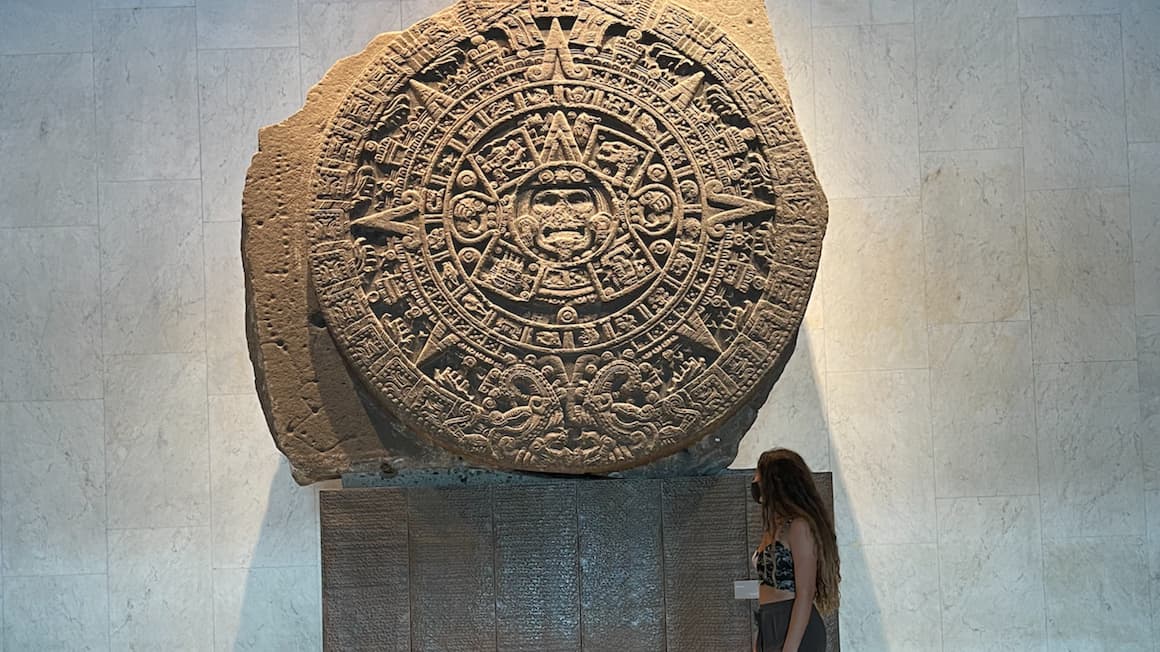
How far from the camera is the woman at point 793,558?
13.2 feet

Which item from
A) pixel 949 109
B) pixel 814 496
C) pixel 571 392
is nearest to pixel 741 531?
pixel 814 496

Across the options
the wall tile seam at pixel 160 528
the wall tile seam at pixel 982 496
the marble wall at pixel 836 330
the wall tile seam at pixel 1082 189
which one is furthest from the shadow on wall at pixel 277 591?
the wall tile seam at pixel 1082 189

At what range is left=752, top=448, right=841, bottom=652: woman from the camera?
13.2ft

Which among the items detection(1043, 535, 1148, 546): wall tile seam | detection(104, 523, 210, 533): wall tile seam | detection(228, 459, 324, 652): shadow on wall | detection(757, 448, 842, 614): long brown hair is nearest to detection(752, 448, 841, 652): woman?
detection(757, 448, 842, 614): long brown hair

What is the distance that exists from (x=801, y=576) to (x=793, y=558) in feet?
0.19

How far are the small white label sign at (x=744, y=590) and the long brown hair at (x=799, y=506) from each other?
1.04 ft

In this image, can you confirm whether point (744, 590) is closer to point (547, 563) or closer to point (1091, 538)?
point (547, 563)

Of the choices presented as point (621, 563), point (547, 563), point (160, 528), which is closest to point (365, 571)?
point (547, 563)

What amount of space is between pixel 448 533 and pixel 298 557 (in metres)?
1.40

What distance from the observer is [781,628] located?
4090 mm

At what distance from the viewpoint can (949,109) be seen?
5625 millimetres

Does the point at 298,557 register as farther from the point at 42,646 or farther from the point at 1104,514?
the point at 1104,514

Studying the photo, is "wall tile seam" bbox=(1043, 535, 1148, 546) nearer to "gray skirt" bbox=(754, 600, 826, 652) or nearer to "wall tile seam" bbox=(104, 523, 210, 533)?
"gray skirt" bbox=(754, 600, 826, 652)

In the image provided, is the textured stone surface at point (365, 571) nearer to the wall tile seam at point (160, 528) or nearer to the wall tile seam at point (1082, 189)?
the wall tile seam at point (160, 528)
